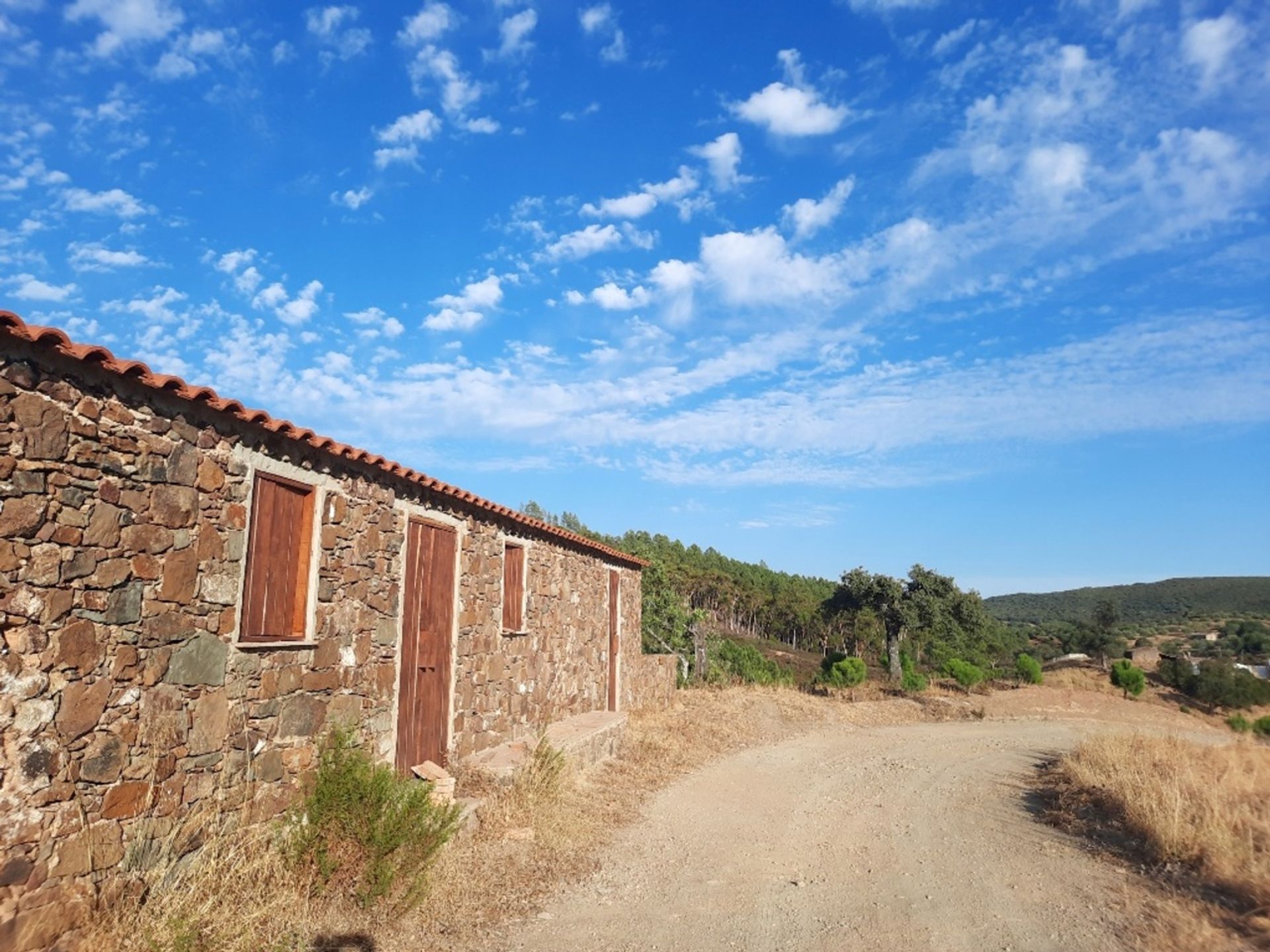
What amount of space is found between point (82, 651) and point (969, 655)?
37437 millimetres

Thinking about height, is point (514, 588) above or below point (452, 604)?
above

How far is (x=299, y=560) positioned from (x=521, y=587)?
4.58 m

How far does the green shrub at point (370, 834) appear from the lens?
5.11 meters

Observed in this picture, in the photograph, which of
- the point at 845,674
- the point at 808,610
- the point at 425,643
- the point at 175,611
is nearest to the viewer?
the point at 175,611

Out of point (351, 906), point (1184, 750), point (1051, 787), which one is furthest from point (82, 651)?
point (1184, 750)

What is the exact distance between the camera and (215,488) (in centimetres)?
538

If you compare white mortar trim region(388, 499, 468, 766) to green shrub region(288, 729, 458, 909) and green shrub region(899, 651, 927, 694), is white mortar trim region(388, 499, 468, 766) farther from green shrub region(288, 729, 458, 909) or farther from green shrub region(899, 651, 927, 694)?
green shrub region(899, 651, 927, 694)

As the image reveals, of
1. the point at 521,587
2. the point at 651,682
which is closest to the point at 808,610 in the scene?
the point at 651,682

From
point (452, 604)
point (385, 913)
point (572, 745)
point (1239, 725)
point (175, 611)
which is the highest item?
point (452, 604)

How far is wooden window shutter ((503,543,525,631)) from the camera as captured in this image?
10.4 metres

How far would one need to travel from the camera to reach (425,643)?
8.14 metres

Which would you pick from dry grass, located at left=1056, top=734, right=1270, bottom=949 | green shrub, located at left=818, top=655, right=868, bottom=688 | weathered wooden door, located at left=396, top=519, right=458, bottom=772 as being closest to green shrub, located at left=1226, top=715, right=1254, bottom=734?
green shrub, located at left=818, top=655, right=868, bottom=688

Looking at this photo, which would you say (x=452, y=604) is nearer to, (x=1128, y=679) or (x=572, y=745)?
(x=572, y=745)

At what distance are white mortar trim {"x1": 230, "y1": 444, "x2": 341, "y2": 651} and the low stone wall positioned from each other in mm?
9638
